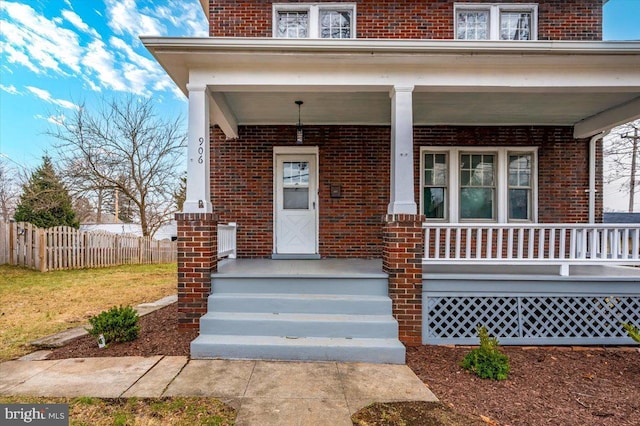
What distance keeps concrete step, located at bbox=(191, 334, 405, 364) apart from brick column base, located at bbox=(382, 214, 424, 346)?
0.58 meters

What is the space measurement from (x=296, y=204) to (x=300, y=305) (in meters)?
2.83

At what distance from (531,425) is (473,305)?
6.82ft

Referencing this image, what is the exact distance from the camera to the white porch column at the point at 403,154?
4328mm

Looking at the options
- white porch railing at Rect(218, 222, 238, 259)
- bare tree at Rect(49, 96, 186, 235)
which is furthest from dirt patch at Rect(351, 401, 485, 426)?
bare tree at Rect(49, 96, 186, 235)

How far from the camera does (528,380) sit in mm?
3340

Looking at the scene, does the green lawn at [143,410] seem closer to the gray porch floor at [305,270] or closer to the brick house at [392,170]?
the brick house at [392,170]

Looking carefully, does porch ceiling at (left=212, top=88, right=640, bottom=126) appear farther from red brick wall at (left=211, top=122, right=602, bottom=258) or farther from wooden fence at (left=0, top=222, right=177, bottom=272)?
wooden fence at (left=0, top=222, right=177, bottom=272)

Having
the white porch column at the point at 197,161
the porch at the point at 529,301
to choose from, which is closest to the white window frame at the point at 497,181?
the porch at the point at 529,301

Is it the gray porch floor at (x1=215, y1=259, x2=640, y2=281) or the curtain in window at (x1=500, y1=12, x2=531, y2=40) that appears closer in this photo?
the gray porch floor at (x1=215, y1=259, x2=640, y2=281)

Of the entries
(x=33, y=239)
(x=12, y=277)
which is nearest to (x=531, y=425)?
(x=12, y=277)

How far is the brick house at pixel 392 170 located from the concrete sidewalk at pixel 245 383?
0.27 m

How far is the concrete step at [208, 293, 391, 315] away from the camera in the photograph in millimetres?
4148

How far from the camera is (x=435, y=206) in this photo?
668 centimetres

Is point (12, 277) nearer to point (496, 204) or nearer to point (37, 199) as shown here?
point (37, 199)
